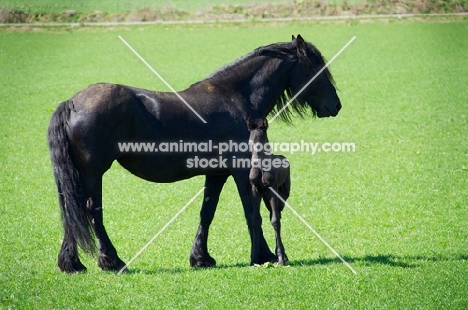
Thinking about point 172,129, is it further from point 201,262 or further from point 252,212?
point 201,262

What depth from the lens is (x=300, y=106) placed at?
9.74 meters

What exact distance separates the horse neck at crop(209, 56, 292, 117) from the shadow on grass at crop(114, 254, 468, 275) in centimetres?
193

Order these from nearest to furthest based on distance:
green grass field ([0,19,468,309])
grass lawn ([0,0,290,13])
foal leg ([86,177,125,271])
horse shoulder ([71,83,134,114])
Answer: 1. green grass field ([0,19,468,309])
2. horse shoulder ([71,83,134,114])
3. foal leg ([86,177,125,271])
4. grass lawn ([0,0,290,13])

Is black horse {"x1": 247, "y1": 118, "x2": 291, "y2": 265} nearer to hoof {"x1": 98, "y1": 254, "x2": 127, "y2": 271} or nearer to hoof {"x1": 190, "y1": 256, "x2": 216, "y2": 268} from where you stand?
hoof {"x1": 190, "y1": 256, "x2": 216, "y2": 268}

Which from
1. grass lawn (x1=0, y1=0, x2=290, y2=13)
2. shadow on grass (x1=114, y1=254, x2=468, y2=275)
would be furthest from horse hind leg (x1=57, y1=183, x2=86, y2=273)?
grass lawn (x1=0, y1=0, x2=290, y2=13)

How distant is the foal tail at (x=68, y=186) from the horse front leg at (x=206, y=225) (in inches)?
53.4

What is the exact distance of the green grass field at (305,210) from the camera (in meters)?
7.97

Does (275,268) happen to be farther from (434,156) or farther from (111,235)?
(434,156)

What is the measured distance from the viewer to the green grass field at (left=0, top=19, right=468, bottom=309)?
797 cm

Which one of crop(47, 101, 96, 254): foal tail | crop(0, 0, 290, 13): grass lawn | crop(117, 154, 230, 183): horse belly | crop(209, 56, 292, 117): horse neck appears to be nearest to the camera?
crop(47, 101, 96, 254): foal tail

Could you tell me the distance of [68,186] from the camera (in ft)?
27.6

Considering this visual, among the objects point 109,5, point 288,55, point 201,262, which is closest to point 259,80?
point 288,55

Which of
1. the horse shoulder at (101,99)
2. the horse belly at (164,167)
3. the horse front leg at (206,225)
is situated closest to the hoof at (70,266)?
the horse belly at (164,167)

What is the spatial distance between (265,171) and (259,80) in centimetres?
143
